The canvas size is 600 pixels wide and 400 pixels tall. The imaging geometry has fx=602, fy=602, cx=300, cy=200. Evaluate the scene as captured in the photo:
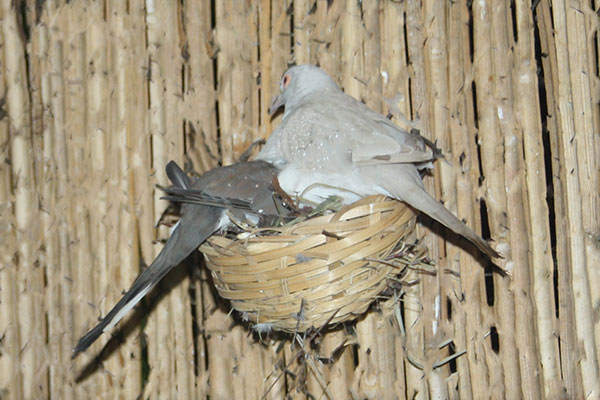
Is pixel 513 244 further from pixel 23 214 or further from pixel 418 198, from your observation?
pixel 23 214

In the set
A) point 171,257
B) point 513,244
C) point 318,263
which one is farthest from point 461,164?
point 171,257

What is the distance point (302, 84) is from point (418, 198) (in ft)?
1.55

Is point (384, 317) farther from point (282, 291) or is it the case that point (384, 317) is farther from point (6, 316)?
point (6, 316)

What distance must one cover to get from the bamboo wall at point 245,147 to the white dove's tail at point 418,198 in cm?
23

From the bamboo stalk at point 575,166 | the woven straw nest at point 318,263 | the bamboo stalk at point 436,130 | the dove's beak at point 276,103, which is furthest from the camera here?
the dove's beak at point 276,103

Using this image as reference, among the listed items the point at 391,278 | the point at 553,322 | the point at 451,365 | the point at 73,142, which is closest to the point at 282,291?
the point at 391,278

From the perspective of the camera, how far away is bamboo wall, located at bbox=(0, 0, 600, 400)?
140cm

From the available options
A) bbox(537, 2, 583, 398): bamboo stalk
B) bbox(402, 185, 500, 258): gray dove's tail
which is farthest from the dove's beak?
bbox(537, 2, 583, 398): bamboo stalk

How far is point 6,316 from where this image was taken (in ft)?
5.63

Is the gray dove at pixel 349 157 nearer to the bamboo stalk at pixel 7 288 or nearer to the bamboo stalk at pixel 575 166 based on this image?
the bamboo stalk at pixel 575 166

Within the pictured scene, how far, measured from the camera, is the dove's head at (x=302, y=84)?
4.91 ft

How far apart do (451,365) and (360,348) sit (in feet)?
0.73

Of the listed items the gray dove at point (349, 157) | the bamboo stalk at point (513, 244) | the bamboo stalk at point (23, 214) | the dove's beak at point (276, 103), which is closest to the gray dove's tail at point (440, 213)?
the gray dove at point (349, 157)

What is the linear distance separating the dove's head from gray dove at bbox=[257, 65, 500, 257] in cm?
5
